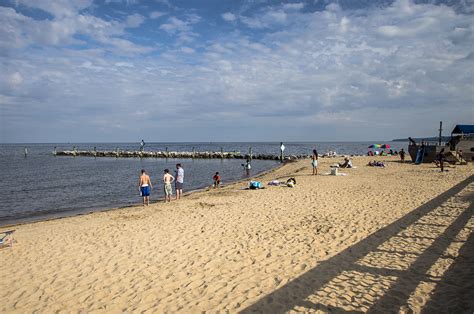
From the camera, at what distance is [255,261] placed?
6738 mm

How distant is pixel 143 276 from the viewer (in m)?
6.30

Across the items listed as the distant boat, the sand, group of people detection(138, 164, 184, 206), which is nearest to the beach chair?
the sand

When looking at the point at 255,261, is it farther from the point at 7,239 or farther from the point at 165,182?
the point at 165,182

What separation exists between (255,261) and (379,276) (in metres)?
2.46

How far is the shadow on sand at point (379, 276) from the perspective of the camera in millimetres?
4770

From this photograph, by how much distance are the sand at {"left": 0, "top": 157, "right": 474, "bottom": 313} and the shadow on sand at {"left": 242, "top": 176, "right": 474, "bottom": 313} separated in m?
0.02

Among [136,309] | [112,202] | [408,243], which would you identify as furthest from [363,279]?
[112,202]

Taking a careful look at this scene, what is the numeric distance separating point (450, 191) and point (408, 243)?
8047 millimetres

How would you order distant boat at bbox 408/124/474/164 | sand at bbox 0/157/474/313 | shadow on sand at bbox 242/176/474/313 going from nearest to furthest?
shadow on sand at bbox 242/176/474/313
sand at bbox 0/157/474/313
distant boat at bbox 408/124/474/164

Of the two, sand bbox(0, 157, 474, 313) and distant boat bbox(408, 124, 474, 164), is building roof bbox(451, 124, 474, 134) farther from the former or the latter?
sand bbox(0, 157, 474, 313)

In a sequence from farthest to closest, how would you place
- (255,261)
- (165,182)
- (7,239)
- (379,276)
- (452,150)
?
(452,150)
(165,182)
(7,239)
(255,261)
(379,276)

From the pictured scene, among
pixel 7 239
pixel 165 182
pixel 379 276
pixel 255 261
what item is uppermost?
pixel 165 182

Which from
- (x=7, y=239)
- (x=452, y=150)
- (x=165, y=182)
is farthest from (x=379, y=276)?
(x=452, y=150)

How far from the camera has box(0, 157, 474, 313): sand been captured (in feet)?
16.7
